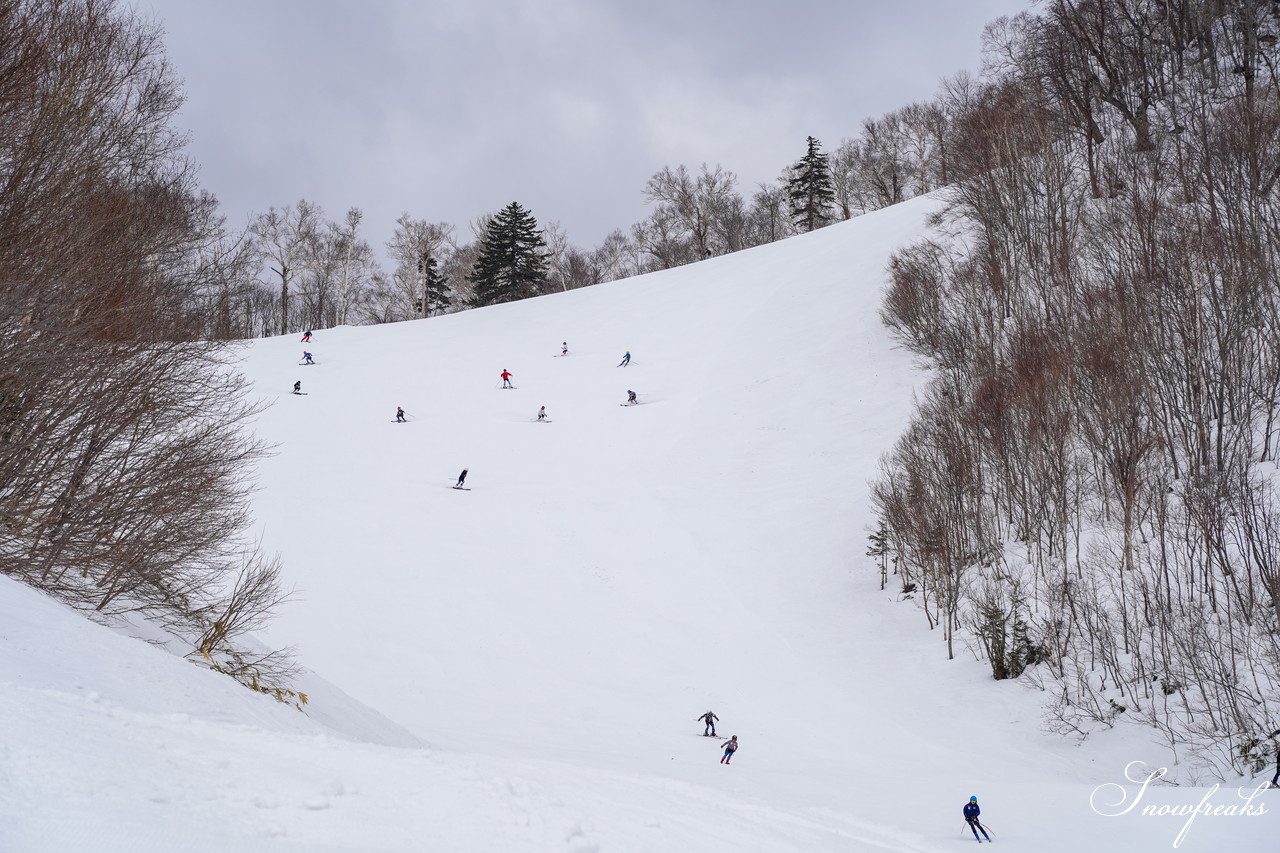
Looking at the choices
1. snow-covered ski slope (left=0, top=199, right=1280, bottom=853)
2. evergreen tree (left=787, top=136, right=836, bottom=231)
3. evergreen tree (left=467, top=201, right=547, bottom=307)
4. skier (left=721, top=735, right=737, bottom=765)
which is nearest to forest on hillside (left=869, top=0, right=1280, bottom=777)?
snow-covered ski slope (left=0, top=199, right=1280, bottom=853)

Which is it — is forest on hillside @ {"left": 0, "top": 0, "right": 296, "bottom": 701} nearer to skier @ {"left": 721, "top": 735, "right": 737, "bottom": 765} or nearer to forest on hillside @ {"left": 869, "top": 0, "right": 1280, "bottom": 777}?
skier @ {"left": 721, "top": 735, "right": 737, "bottom": 765}

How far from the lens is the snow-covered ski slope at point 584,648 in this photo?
4.96 m

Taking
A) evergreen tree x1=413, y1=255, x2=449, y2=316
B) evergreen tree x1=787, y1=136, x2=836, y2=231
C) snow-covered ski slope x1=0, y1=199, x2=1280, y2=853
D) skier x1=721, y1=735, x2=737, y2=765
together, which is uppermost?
evergreen tree x1=787, y1=136, x2=836, y2=231

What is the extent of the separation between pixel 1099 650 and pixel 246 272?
20.7 metres

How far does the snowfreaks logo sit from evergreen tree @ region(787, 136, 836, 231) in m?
64.0

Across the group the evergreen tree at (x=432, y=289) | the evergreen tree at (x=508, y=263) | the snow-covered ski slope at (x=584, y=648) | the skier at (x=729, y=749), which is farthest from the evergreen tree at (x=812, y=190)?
the skier at (x=729, y=749)

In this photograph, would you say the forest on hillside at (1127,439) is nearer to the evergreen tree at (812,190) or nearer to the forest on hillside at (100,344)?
the forest on hillside at (100,344)

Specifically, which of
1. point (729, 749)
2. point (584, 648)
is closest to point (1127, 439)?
point (729, 749)

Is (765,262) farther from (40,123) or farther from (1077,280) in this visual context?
(40,123)

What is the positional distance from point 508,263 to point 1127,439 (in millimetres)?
56756

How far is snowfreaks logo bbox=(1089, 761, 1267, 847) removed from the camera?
9.27 m

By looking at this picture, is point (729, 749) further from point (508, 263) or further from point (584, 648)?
point (508, 263)

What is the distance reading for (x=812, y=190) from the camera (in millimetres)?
67750

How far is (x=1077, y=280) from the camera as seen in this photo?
25.9 metres
